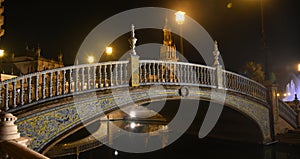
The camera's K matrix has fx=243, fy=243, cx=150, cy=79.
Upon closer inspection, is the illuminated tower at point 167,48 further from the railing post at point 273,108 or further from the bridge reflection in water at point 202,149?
the railing post at point 273,108

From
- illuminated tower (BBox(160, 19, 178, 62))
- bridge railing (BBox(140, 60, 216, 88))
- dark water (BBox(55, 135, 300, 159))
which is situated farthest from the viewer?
illuminated tower (BBox(160, 19, 178, 62))

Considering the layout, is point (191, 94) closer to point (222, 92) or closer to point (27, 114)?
point (222, 92)

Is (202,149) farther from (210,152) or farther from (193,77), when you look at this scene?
(193,77)

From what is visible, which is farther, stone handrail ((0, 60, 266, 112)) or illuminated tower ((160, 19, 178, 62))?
illuminated tower ((160, 19, 178, 62))

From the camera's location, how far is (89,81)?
20.2ft

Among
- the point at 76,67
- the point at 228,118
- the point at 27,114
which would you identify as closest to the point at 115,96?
the point at 76,67

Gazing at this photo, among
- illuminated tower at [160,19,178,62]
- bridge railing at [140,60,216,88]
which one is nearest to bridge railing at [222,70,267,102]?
bridge railing at [140,60,216,88]

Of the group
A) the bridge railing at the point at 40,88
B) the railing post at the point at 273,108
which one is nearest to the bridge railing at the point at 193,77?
the railing post at the point at 273,108

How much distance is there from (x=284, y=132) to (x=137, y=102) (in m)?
9.65

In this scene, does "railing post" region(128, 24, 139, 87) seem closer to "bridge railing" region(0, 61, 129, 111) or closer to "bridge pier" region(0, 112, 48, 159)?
"bridge railing" region(0, 61, 129, 111)

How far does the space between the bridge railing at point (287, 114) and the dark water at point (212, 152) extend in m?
1.74

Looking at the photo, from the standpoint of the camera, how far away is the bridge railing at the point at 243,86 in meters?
10.5

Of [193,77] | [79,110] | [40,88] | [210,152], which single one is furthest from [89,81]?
[210,152]

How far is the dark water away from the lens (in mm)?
10500
